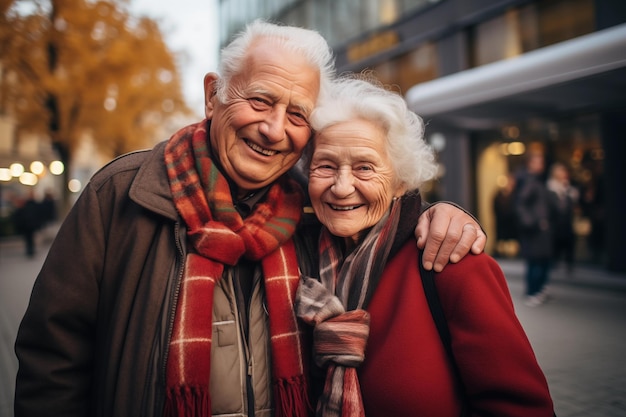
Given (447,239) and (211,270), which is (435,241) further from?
(211,270)

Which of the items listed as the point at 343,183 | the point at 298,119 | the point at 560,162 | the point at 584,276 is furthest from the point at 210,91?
the point at 560,162

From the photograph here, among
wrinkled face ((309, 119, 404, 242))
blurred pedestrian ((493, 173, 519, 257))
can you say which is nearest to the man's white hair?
wrinkled face ((309, 119, 404, 242))

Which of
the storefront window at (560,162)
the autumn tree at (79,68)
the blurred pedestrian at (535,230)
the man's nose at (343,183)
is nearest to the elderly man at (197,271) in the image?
the man's nose at (343,183)

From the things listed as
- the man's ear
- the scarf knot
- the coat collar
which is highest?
the man's ear

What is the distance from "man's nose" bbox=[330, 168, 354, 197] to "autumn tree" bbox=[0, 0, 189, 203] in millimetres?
11111

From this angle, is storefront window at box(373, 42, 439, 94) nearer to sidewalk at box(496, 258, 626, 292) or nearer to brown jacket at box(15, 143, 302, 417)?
sidewalk at box(496, 258, 626, 292)

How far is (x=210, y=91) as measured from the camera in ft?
6.31

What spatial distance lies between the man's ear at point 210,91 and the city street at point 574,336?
3.02 m

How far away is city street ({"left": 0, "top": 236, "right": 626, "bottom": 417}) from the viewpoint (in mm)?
3688

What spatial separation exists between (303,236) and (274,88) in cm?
62

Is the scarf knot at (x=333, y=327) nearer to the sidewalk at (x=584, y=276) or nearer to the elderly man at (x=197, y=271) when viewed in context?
the elderly man at (x=197, y=271)

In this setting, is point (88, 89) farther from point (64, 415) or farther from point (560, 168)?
point (64, 415)

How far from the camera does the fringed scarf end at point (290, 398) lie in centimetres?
156

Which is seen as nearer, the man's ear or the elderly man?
the elderly man
